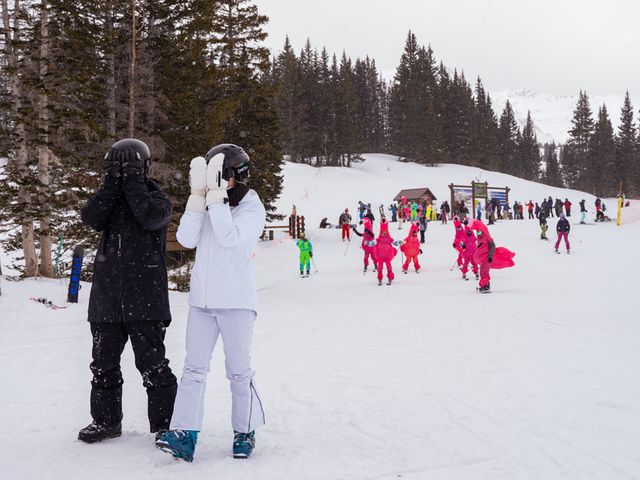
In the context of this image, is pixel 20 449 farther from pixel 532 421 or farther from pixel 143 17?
pixel 143 17

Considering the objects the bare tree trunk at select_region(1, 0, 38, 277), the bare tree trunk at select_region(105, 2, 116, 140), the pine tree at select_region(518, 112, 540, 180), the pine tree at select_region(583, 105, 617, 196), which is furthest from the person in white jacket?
the pine tree at select_region(518, 112, 540, 180)

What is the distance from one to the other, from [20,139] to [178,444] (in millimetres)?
11536

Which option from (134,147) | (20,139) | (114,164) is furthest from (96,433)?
(20,139)

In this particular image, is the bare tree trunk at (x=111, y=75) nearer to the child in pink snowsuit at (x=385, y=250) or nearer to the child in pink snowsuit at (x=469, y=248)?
the child in pink snowsuit at (x=385, y=250)

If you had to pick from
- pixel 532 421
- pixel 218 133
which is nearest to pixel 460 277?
pixel 218 133

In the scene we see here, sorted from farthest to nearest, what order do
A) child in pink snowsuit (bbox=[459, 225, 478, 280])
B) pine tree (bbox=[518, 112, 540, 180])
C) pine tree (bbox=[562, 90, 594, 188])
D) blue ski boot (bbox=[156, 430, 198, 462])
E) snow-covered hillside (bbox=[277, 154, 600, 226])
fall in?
pine tree (bbox=[518, 112, 540, 180]) < pine tree (bbox=[562, 90, 594, 188]) < snow-covered hillside (bbox=[277, 154, 600, 226]) < child in pink snowsuit (bbox=[459, 225, 478, 280]) < blue ski boot (bbox=[156, 430, 198, 462])

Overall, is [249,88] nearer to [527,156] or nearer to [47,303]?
[47,303]

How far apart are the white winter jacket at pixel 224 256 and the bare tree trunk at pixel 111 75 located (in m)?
13.0

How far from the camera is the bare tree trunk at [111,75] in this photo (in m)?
15.7

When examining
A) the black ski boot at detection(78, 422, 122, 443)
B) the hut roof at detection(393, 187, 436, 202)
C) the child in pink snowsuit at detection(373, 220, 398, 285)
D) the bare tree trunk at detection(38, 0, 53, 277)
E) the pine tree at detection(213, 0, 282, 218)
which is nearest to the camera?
the black ski boot at detection(78, 422, 122, 443)

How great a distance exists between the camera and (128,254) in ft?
10.9

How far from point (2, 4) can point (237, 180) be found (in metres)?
12.4

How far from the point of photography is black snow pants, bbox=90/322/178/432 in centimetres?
329

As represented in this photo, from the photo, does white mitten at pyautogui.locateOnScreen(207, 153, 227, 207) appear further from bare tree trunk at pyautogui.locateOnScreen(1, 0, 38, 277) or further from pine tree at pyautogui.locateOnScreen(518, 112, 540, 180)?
pine tree at pyautogui.locateOnScreen(518, 112, 540, 180)
